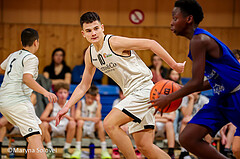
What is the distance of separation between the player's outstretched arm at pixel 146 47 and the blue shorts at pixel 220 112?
73 cm

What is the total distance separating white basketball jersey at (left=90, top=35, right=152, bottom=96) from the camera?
3.88 metres

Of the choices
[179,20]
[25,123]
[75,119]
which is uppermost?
[179,20]

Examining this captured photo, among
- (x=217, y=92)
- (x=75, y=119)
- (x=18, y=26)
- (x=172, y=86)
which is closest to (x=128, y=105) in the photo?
(x=172, y=86)

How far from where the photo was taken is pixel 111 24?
964 centimetres

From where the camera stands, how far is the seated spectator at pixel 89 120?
6.20 m

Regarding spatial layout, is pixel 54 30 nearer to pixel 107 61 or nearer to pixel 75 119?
pixel 75 119

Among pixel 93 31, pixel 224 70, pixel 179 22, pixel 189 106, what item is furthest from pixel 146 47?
pixel 189 106

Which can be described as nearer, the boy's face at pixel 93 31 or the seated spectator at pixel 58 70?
the boy's face at pixel 93 31

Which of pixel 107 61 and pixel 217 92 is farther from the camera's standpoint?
pixel 107 61

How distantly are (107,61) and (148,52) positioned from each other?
5644mm

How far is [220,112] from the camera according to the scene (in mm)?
3131

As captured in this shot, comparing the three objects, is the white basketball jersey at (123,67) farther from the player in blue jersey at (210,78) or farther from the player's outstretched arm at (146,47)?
the player in blue jersey at (210,78)

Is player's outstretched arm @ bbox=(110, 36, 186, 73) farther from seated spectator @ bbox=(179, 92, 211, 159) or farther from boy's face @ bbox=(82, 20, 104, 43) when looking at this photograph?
seated spectator @ bbox=(179, 92, 211, 159)

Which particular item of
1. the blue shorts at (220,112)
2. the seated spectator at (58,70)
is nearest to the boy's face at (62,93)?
the seated spectator at (58,70)
